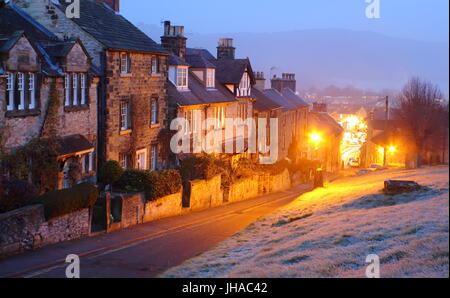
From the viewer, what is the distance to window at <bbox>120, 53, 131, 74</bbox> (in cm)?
2955

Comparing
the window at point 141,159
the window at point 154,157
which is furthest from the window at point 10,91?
the window at point 154,157

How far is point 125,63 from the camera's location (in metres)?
29.9

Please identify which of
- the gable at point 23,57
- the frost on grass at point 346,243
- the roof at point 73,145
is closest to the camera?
the frost on grass at point 346,243

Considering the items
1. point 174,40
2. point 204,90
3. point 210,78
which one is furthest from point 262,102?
point 174,40

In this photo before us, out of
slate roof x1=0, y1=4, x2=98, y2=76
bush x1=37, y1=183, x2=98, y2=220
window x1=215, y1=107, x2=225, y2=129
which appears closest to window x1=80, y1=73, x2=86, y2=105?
slate roof x1=0, y1=4, x2=98, y2=76

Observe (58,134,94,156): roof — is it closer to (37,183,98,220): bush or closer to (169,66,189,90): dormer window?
(37,183,98,220): bush

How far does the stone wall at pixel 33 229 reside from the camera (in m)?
17.9

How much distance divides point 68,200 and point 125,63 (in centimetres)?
1144

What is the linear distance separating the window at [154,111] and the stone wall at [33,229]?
12010mm

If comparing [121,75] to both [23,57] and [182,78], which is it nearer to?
[23,57]

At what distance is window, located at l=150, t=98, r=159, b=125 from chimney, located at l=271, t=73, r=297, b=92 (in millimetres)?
33441

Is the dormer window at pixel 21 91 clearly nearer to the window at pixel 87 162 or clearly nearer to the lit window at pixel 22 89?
the lit window at pixel 22 89

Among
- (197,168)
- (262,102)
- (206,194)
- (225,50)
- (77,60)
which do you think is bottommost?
(206,194)
